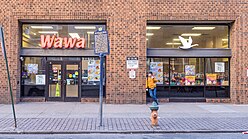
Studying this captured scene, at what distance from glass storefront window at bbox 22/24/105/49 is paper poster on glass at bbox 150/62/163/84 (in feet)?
11.4

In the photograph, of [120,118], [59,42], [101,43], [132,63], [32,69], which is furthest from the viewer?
[32,69]

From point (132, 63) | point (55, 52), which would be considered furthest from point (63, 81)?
point (132, 63)

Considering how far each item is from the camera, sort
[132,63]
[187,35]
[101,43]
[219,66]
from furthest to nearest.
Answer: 1. [219,66]
2. [187,35]
3. [132,63]
4. [101,43]

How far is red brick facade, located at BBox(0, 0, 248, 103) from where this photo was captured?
15.0 metres

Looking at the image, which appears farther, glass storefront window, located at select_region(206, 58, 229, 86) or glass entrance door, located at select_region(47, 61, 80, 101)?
glass storefront window, located at select_region(206, 58, 229, 86)

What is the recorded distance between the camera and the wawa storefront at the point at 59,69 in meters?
15.8

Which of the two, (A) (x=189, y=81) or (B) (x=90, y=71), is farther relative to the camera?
(A) (x=189, y=81)

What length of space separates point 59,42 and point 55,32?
692 mm

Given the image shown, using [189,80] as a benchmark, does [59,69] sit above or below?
above

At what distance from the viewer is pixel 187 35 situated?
16094 mm

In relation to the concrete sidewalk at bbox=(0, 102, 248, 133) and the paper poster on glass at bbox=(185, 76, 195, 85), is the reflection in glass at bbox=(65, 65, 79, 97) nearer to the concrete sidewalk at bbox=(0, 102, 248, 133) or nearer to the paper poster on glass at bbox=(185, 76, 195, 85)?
the concrete sidewalk at bbox=(0, 102, 248, 133)

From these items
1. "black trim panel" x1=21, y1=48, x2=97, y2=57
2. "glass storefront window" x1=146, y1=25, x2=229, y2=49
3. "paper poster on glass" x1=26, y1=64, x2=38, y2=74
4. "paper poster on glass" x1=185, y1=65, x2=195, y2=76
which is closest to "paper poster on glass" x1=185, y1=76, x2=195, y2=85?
"paper poster on glass" x1=185, y1=65, x2=195, y2=76

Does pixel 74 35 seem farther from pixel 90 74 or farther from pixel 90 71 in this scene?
pixel 90 74

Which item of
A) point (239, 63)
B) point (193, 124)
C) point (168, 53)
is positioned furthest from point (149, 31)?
point (193, 124)
